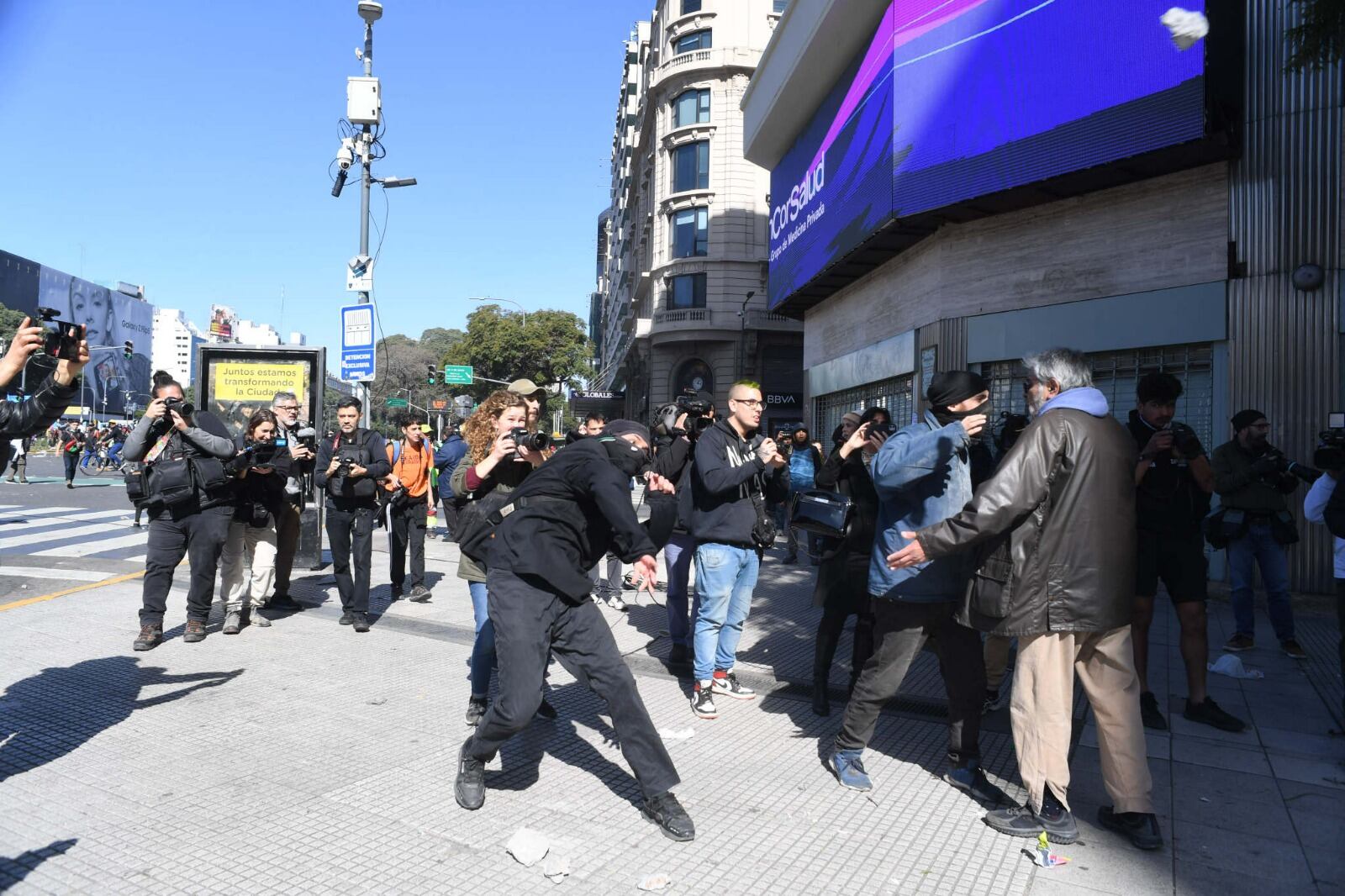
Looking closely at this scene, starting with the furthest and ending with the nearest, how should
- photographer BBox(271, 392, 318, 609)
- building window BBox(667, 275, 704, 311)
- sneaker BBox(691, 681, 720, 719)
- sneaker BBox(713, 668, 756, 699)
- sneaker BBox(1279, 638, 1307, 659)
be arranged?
building window BBox(667, 275, 704, 311) → photographer BBox(271, 392, 318, 609) → sneaker BBox(1279, 638, 1307, 659) → sneaker BBox(713, 668, 756, 699) → sneaker BBox(691, 681, 720, 719)

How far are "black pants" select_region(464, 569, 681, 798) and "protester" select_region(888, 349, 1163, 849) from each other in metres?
1.23

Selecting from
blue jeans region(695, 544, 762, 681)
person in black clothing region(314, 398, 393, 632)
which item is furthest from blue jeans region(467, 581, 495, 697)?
person in black clothing region(314, 398, 393, 632)

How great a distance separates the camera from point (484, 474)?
461 centimetres

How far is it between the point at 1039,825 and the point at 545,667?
210cm

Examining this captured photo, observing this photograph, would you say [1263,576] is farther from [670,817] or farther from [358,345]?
[358,345]

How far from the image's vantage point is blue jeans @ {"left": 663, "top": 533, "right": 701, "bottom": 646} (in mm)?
6086

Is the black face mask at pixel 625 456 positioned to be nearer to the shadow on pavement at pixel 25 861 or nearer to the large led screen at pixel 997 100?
the shadow on pavement at pixel 25 861

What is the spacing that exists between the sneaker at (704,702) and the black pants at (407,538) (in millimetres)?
4137

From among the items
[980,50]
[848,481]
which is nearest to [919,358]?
[980,50]

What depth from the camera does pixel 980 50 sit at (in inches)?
483

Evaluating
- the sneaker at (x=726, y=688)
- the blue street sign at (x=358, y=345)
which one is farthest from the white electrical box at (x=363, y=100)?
the sneaker at (x=726, y=688)

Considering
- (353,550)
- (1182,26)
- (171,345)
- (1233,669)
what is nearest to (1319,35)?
(1182,26)

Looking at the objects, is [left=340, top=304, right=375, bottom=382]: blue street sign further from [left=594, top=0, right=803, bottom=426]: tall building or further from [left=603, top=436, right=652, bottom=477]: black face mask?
[left=594, top=0, right=803, bottom=426]: tall building

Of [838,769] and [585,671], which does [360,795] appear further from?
[838,769]
